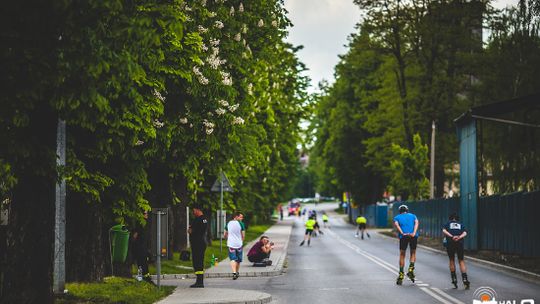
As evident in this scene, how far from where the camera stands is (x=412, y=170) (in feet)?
184

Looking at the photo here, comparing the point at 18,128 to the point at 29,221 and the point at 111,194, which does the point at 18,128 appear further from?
the point at 111,194

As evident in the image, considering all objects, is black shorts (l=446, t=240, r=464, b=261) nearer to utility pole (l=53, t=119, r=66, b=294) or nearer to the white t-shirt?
the white t-shirt

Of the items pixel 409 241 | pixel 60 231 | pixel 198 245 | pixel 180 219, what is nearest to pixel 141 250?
pixel 198 245

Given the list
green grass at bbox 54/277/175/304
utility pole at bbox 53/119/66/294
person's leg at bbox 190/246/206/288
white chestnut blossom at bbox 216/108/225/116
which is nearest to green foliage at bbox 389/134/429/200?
white chestnut blossom at bbox 216/108/225/116

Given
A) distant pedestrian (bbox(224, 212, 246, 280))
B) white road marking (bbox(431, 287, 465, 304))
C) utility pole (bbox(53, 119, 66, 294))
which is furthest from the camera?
distant pedestrian (bbox(224, 212, 246, 280))

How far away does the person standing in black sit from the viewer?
20203mm

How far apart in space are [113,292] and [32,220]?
3982 millimetres

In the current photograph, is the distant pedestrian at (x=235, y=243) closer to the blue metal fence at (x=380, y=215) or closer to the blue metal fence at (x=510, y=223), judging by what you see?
the blue metal fence at (x=510, y=223)

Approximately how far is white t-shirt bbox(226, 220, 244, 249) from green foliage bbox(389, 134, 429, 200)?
1183 inches

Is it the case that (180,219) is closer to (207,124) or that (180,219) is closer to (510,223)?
(510,223)

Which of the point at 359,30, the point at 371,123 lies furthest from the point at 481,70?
the point at 371,123

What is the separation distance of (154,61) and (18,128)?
10.1ft

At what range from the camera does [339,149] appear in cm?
7862

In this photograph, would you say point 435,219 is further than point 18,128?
Yes
